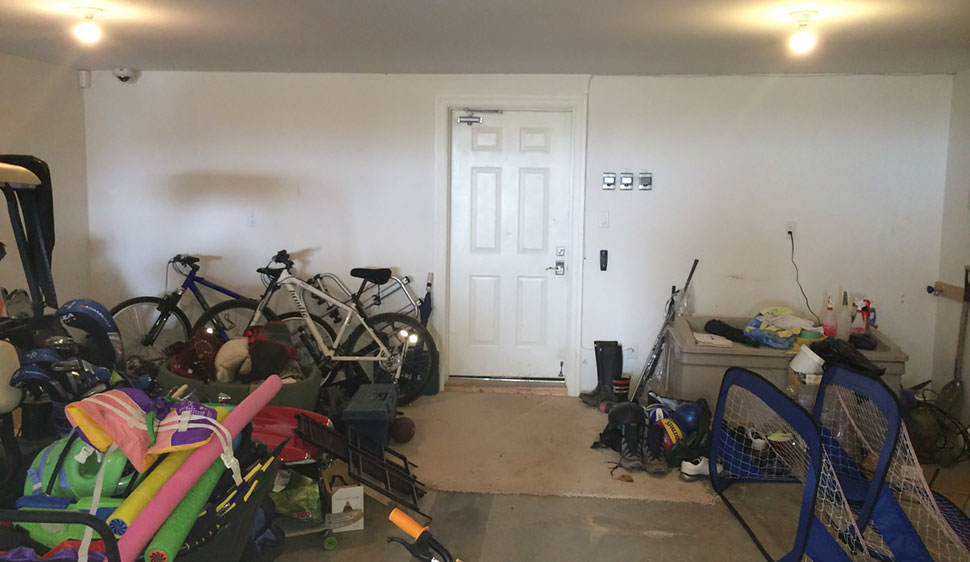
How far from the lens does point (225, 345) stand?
377 centimetres

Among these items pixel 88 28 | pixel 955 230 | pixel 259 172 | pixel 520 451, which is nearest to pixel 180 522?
pixel 520 451

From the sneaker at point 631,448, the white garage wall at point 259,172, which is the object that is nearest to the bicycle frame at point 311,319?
the white garage wall at point 259,172

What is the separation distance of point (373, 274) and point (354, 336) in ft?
1.45

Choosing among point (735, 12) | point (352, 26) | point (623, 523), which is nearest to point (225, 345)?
point (352, 26)

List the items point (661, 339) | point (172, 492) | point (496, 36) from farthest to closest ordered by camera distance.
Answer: point (661, 339)
point (496, 36)
point (172, 492)

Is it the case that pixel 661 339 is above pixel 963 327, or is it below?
below

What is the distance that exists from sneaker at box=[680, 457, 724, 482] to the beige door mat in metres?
0.03

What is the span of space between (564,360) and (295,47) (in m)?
2.72

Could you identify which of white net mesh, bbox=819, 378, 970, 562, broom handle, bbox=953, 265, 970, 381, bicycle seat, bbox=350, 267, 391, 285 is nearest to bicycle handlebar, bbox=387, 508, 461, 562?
white net mesh, bbox=819, 378, 970, 562

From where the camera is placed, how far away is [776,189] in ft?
14.7

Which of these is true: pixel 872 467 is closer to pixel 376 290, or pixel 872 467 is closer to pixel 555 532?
pixel 555 532

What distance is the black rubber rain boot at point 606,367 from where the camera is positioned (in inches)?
179

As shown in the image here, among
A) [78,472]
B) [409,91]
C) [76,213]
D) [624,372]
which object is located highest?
[409,91]

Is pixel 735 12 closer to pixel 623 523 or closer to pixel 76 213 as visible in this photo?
pixel 623 523
